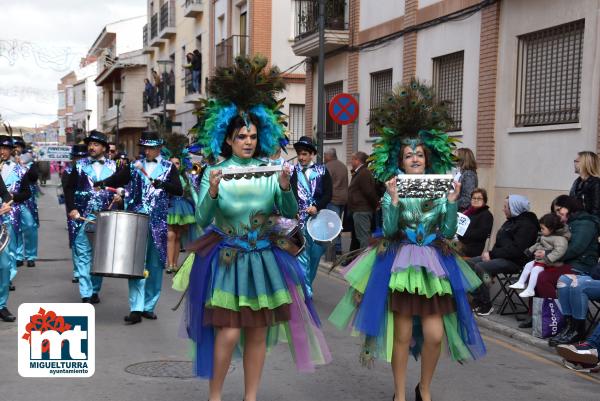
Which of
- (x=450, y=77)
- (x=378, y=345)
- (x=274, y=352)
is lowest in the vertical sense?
(x=274, y=352)

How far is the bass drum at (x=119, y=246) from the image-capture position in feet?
26.5

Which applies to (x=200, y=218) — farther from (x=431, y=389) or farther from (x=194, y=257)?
(x=431, y=389)

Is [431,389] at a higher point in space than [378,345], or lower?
lower

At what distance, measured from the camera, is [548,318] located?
8.01 m

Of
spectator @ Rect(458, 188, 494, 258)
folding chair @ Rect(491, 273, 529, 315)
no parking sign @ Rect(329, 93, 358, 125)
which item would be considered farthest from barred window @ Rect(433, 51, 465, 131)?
folding chair @ Rect(491, 273, 529, 315)

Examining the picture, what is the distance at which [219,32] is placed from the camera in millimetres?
33719

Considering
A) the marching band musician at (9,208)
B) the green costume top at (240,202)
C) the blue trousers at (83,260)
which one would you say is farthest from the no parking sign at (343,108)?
the green costume top at (240,202)

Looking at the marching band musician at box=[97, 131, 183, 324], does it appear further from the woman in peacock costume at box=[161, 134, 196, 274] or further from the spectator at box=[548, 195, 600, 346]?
the spectator at box=[548, 195, 600, 346]

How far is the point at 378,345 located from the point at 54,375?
98.6 inches

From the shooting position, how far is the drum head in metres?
9.02

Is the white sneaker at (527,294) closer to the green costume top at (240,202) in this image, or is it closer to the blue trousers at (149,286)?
the blue trousers at (149,286)

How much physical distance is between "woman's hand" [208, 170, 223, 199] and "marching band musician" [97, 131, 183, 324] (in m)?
3.71

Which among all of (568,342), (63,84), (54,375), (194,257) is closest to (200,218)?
(194,257)

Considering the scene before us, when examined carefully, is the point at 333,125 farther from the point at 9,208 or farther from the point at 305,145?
the point at 9,208
